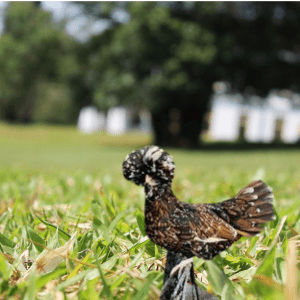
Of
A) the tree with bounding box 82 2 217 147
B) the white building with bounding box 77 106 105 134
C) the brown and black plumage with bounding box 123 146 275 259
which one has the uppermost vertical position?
the tree with bounding box 82 2 217 147

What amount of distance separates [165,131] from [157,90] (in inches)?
119

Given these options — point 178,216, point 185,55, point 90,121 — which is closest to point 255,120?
point 90,121

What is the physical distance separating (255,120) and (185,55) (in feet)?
64.7

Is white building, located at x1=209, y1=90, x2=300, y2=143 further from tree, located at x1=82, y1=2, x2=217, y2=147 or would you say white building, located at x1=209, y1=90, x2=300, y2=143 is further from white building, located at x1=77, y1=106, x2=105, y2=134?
tree, located at x1=82, y1=2, x2=217, y2=147

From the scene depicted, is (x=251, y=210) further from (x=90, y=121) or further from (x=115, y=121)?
(x=90, y=121)

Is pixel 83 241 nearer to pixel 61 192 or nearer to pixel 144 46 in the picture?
pixel 61 192

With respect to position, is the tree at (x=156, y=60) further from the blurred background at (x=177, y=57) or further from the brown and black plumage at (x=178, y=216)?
the brown and black plumage at (x=178, y=216)

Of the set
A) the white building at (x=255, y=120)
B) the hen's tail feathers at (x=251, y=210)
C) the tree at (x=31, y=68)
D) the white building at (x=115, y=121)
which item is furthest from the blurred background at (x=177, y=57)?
the hen's tail feathers at (x=251, y=210)

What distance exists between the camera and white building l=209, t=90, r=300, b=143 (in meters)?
32.0

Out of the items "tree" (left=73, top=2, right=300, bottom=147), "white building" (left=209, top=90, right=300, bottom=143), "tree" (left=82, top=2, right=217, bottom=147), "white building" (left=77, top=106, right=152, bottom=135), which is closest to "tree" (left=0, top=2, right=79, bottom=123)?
"white building" (left=77, top=106, right=152, bottom=135)

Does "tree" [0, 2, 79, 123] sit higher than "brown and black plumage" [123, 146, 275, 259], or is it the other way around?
"tree" [0, 2, 79, 123]

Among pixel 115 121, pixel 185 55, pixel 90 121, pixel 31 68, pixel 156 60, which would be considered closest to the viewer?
pixel 185 55

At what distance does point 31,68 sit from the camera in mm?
35344

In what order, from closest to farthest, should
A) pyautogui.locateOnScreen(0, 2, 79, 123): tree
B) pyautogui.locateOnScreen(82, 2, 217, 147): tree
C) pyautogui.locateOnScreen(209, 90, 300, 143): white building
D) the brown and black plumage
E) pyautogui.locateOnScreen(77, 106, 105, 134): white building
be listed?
the brown and black plumage → pyautogui.locateOnScreen(82, 2, 217, 147): tree → pyautogui.locateOnScreen(0, 2, 79, 123): tree → pyautogui.locateOnScreen(209, 90, 300, 143): white building → pyautogui.locateOnScreen(77, 106, 105, 134): white building
